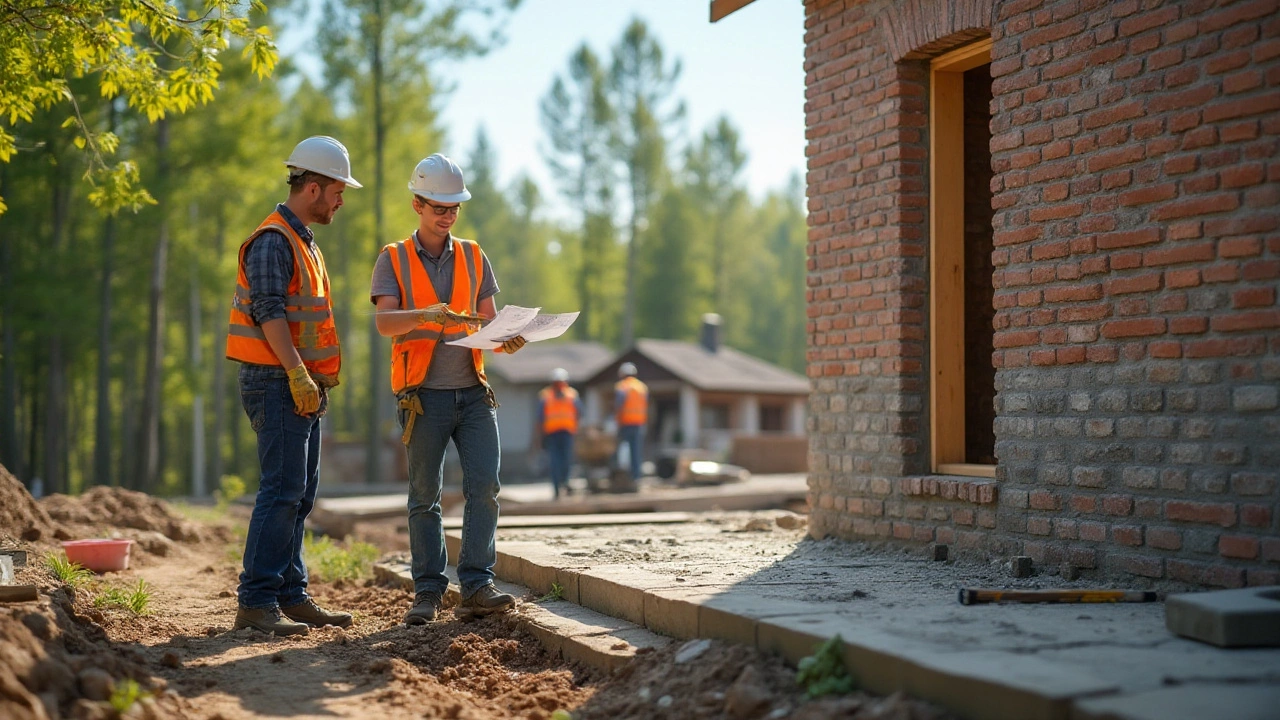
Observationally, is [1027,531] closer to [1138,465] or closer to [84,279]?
[1138,465]

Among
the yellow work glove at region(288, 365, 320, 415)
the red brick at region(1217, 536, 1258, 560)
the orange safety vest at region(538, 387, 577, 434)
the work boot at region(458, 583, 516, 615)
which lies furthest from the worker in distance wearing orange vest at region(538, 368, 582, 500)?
the red brick at region(1217, 536, 1258, 560)

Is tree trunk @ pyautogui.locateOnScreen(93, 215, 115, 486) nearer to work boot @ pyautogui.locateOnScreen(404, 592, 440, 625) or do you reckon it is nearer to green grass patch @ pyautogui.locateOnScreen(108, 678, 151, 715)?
work boot @ pyautogui.locateOnScreen(404, 592, 440, 625)

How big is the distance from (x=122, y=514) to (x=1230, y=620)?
912 cm

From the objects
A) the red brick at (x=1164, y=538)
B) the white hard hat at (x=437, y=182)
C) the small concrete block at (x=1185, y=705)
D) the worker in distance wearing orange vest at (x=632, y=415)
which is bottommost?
the small concrete block at (x=1185, y=705)

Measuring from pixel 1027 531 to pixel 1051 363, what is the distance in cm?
84

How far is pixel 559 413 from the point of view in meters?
17.3

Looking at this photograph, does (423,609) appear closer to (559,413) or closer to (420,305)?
(420,305)

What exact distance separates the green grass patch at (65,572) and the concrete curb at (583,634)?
7.16 ft

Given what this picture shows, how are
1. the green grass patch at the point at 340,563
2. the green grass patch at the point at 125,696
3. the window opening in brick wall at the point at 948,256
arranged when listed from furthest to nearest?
the green grass patch at the point at 340,563, the window opening in brick wall at the point at 948,256, the green grass patch at the point at 125,696

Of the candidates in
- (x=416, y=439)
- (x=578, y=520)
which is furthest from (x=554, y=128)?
(x=416, y=439)

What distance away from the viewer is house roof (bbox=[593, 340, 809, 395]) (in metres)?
36.4

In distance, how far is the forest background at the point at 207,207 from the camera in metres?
19.5

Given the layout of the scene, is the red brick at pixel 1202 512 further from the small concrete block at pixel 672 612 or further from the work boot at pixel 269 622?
the work boot at pixel 269 622

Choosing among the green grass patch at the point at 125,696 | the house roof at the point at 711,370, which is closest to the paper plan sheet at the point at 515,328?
the green grass patch at the point at 125,696
